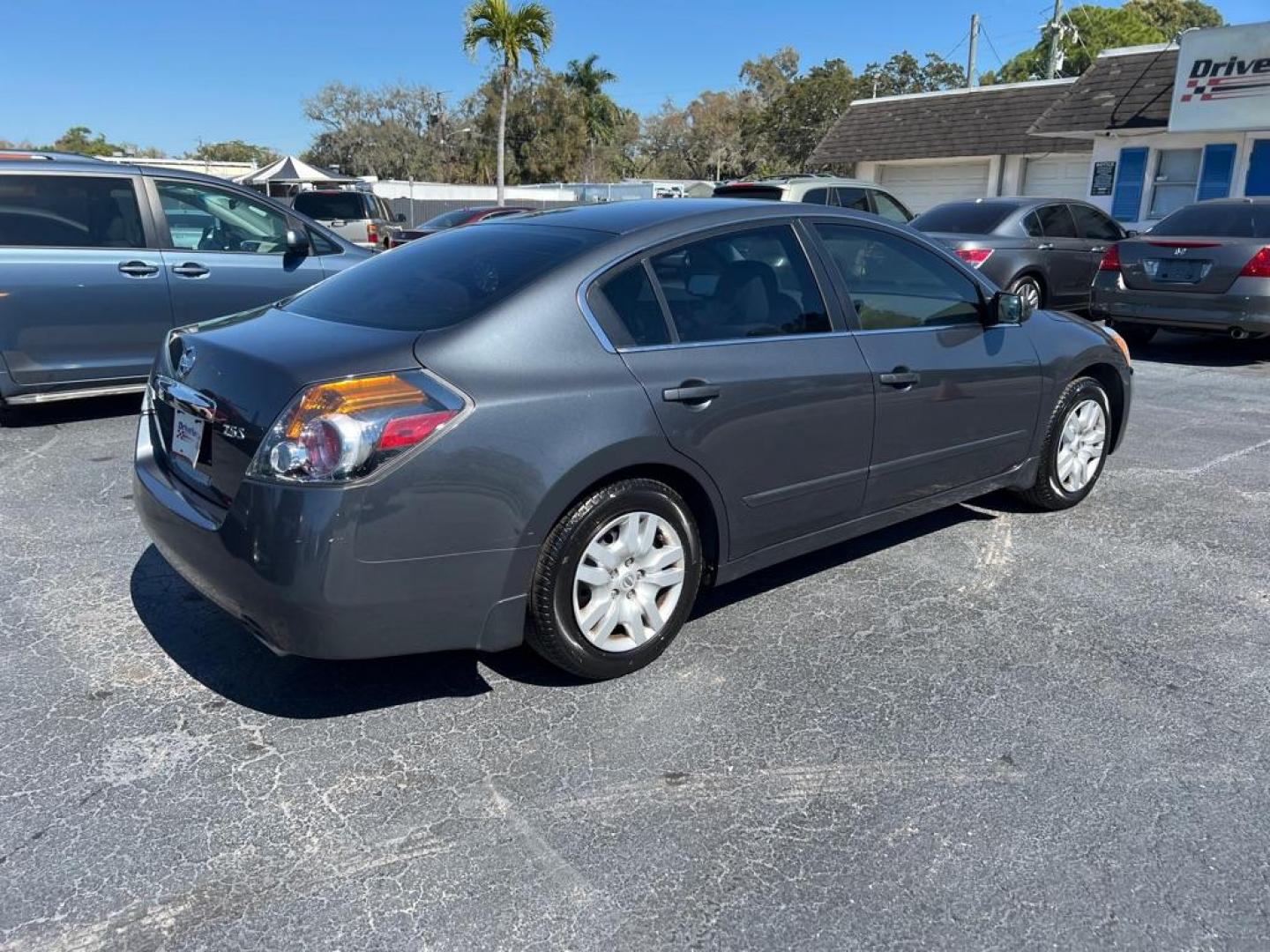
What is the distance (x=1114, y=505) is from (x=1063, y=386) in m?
0.90

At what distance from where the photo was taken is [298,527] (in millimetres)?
2746

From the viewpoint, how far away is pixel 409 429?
9.23ft

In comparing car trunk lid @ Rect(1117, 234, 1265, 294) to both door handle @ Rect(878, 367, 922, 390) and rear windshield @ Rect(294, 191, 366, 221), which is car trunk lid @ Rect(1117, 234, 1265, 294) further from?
rear windshield @ Rect(294, 191, 366, 221)

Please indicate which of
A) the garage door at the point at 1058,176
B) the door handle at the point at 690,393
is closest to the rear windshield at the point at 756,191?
the door handle at the point at 690,393

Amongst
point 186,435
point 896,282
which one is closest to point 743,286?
point 896,282

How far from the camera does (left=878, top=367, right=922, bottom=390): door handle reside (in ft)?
13.0

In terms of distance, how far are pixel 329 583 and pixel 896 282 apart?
272 centimetres

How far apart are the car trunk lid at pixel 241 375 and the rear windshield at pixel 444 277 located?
0.13 meters

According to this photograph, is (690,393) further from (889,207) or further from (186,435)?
(889,207)

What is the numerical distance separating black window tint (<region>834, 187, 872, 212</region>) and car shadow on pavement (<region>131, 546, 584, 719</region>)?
32.8ft

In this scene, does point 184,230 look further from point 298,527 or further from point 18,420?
point 298,527

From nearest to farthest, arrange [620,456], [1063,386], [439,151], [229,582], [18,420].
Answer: [229,582] < [620,456] < [1063,386] < [18,420] < [439,151]

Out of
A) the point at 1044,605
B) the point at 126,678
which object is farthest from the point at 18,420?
the point at 1044,605

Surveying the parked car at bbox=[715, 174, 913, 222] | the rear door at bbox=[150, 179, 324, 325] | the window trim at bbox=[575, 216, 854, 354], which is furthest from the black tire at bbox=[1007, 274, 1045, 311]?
the window trim at bbox=[575, 216, 854, 354]
